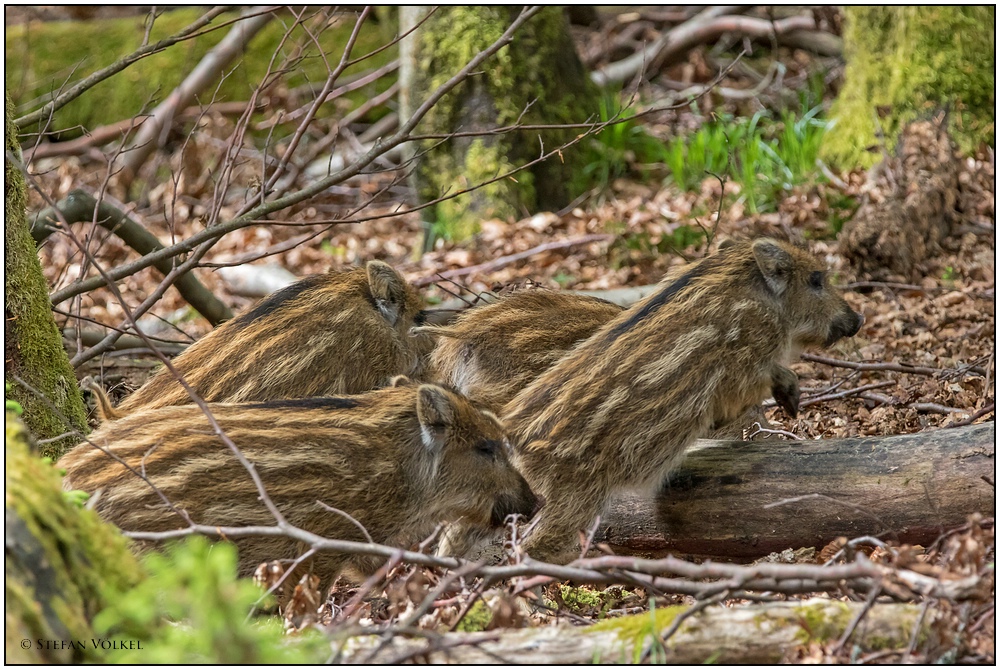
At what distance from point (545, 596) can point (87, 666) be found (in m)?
2.32

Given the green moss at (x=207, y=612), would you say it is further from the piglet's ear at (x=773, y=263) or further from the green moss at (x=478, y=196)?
the green moss at (x=478, y=196)

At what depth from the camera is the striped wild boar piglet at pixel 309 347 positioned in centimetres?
480

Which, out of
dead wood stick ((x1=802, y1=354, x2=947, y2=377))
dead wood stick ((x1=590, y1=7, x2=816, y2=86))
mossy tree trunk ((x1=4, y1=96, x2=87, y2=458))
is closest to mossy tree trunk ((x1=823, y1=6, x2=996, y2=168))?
dead wood stick ((x1=590, y1=7, x2=816, y2=86))

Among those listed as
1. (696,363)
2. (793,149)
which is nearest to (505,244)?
(793,149)

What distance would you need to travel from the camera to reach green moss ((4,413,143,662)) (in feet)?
7.87

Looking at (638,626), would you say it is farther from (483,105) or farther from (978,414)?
(483,105)

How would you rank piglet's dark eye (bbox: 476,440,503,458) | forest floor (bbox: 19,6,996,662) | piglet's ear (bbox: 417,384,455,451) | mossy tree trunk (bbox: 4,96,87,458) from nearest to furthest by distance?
mossy tree trunk (bbox: 4,96,87,458) → piglet's ear (bbox: 417,384,455,451) → piglet's dark eye (bbox: 476,440,503,458) → forest floor (bbox: 19,6,996,662)

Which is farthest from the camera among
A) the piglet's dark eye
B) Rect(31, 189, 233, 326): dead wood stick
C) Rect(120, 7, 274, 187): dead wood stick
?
Rect(120, 7, 274, 187): dead wood stick

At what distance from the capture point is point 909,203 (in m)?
7.14

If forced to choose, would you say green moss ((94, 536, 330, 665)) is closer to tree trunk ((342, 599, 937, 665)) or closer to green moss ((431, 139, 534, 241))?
tree trunk ((342, 599, 937, 665))

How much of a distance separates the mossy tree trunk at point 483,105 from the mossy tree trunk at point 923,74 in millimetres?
2676

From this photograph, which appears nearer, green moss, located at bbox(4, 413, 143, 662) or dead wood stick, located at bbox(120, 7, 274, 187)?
green moss, located at bbox(4, 413, 143, 662)

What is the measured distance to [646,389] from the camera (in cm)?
447

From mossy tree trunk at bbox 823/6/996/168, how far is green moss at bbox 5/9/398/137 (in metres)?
6.12
